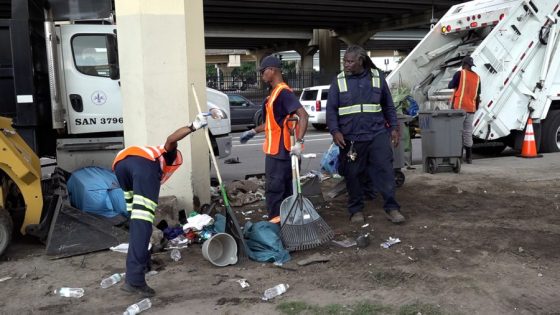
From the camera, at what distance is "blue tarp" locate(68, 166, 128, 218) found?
5.67m

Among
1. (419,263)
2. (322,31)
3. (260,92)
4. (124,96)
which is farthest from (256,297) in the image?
(322,31)

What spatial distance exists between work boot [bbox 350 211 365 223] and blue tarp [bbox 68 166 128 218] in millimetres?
2364

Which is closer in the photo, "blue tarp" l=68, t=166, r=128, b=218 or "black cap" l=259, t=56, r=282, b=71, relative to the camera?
"black cap" l=259, t=56, r=282, b=71

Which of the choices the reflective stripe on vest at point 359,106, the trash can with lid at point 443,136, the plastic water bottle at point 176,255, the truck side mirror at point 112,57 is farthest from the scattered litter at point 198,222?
the trash can with lid at point 443,136

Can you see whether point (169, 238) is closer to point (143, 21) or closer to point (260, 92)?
point (143, 21)

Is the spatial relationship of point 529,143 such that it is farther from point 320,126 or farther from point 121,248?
point 320,126

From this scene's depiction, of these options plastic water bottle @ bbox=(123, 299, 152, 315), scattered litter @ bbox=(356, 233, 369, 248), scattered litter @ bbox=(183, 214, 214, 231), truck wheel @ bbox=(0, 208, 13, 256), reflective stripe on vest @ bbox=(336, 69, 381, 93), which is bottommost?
plastic water bottle @ bbox=(123, 299, 152, 315)

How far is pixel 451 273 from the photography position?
14.3 feet

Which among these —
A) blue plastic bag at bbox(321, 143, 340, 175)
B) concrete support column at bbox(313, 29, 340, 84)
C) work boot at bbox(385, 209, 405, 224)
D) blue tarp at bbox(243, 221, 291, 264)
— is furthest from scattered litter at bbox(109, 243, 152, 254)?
concrete support column at bbox(313, 29, 340, 84)

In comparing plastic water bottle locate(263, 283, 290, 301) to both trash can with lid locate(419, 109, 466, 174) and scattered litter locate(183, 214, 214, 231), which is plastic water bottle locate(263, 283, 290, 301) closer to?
scattered litter locate(183, 214, 214, 231)

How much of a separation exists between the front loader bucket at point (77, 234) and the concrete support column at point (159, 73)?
103cm

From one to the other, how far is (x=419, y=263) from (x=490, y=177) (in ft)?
13.1

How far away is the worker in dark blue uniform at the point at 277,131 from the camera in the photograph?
5.15 m

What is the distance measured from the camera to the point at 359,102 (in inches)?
223
